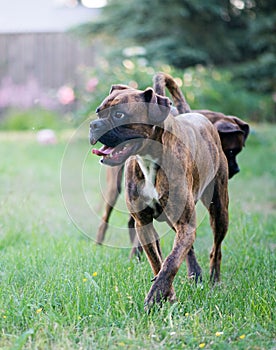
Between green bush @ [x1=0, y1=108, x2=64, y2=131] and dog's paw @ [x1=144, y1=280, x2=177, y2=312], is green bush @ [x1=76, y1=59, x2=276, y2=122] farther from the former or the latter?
dog's paw @ [x1=144, y1=280, x2=177, y2=312]

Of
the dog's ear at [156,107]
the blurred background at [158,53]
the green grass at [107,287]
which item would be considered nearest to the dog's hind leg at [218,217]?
the green grass at [107,287]

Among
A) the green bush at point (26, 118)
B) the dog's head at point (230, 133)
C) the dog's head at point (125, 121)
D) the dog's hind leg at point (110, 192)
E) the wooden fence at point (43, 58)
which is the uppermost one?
Answer: the dog's head at point (125, 121)

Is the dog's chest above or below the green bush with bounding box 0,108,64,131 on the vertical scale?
above

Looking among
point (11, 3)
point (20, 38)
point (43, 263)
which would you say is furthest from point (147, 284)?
point (11, 3)

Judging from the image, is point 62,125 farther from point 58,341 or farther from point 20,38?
point 58,341

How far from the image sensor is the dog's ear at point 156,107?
13.7 ft

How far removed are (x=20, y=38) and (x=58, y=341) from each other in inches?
718

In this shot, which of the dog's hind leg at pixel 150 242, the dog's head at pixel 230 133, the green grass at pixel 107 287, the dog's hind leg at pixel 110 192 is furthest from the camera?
the dog's hind leg at pixel 110 192

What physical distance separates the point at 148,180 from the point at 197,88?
34.2 feet

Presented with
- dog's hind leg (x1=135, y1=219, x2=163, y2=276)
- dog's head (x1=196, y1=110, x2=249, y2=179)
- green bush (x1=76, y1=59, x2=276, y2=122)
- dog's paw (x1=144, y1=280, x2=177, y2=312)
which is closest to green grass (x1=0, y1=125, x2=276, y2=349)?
dog's paw (x1=144, y1=280, x2=177, y2=312)

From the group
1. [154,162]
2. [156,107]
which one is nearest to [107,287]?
[154,162]

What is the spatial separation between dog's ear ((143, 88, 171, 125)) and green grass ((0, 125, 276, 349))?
1122mm

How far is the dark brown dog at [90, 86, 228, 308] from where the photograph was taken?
13.5 ft

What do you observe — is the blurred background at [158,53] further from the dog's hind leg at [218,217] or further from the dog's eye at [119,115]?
the dog's eye at [119,115]
